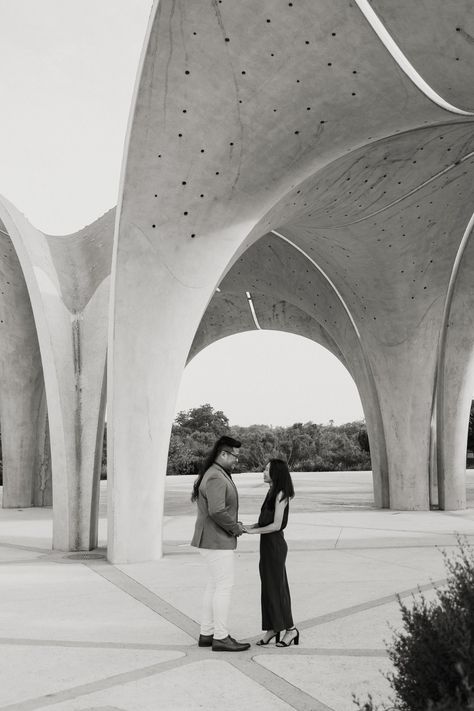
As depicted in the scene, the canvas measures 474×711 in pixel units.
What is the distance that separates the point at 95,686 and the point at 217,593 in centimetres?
110

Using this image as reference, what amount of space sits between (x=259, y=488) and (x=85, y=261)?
12403mm

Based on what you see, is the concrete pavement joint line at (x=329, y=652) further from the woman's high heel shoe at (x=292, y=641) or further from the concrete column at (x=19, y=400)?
the concrete column at (x=19, y=400)

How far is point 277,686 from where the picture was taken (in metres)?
4.17

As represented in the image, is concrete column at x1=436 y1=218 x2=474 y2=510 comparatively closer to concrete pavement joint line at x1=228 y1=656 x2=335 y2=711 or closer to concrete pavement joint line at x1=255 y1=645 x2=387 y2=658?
concrete pavement joint line at x1=255 y1=645 x2=387 y2=658

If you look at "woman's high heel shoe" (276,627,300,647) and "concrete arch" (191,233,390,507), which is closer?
"woman's high heel shoe" (276,627,300,647)

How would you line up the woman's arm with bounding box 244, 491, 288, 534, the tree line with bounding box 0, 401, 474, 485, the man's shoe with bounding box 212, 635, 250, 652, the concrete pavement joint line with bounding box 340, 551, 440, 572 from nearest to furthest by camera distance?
the man's shoe with bounding box 212, 635, 250, 652
the woman's arm with bounding box 244, 491, 288, 534
the concrete pavement joint line with bounding box 340, 551, 440, 572
the tree line with bounding box 0, 401, 474, 485

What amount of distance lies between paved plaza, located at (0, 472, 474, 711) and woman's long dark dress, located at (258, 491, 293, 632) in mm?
214

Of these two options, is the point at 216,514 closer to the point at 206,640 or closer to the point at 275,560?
the point at 275,560

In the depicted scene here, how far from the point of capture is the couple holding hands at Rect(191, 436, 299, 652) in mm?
4965

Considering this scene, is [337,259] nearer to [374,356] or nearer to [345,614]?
[374,356]

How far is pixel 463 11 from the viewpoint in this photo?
8.05m

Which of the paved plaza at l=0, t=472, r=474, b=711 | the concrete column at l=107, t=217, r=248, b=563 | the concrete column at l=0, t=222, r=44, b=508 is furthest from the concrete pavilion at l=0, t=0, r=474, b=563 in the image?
the concrete column at l=0, t=222, r=44, b=508

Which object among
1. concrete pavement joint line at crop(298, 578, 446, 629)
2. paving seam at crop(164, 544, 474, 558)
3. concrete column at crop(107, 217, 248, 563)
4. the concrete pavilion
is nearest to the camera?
concrete pavement joint line at crop(298, 578, 446, 629)

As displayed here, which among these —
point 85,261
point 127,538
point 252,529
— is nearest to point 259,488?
point 85,261
